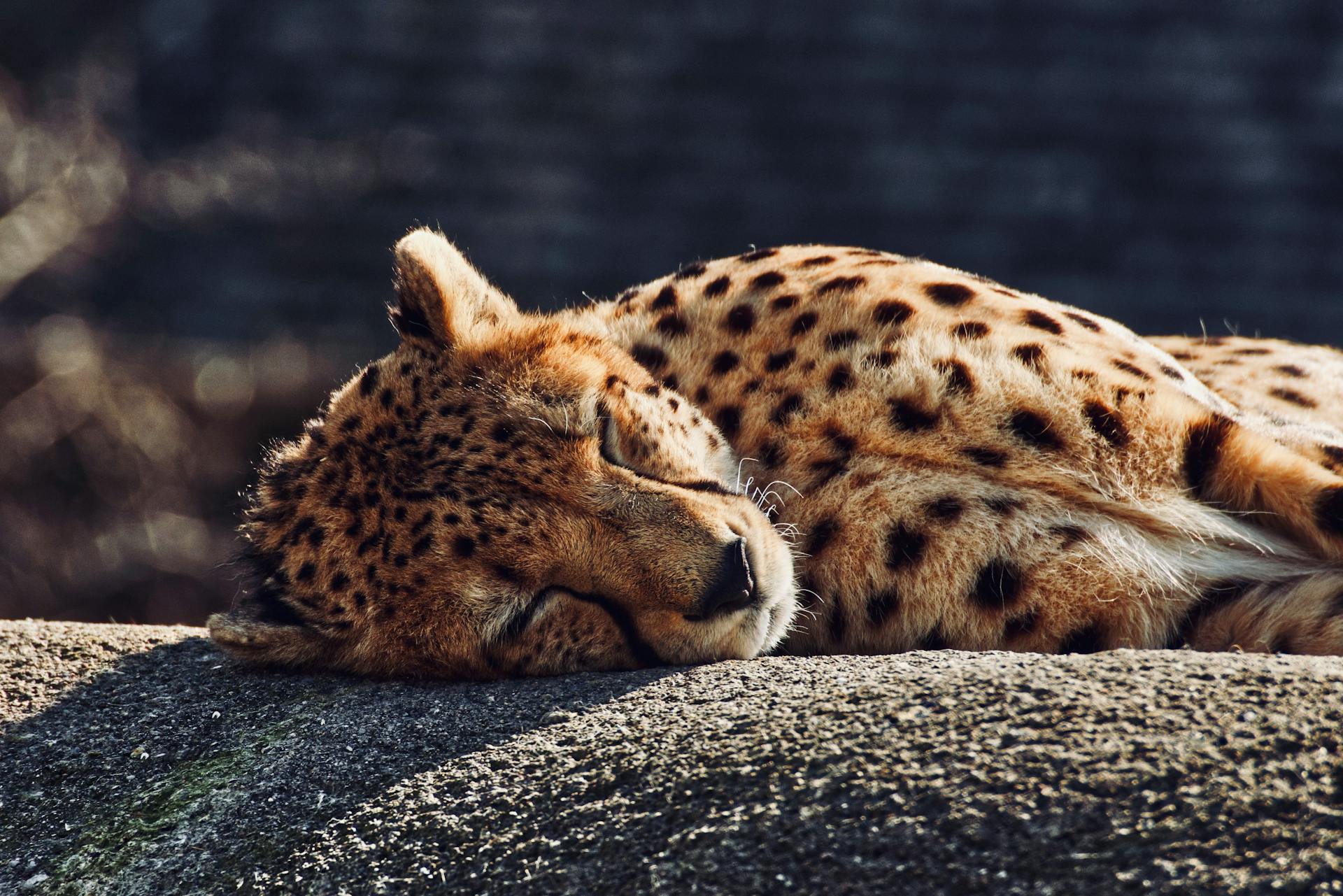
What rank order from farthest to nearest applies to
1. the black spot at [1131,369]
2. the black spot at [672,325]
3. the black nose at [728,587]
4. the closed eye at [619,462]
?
the black spot at [672,325]
the black spot at [1131,369]
the closed eye at [619,462]
the black nose at [728,587]

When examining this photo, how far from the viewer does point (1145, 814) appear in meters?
1.74

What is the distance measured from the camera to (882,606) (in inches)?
110

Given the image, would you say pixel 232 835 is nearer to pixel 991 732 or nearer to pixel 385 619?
pixel 385 619

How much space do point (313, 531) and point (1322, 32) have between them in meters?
7.65

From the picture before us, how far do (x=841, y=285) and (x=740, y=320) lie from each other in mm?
280

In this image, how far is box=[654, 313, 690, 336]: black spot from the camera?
3264 mm

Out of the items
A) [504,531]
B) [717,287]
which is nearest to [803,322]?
[717,287]

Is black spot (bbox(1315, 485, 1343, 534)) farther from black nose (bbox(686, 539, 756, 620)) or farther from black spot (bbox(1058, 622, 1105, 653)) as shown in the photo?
black nose (bbox(686, 539, 756, 620))

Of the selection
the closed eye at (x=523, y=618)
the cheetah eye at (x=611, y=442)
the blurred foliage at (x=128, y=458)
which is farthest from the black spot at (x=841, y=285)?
the blurred foliage at (x=128, y=458)

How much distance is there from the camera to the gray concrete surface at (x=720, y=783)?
174 cm

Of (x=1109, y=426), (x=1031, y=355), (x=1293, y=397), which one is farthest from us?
(x=1293, y=397)

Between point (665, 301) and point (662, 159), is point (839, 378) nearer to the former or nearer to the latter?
point (665, 301)

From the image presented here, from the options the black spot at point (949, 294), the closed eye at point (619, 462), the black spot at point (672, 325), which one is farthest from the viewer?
the black spot at point (672, 325)

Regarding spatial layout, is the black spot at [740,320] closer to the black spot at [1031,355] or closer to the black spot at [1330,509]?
the black spot at [1031,355]
